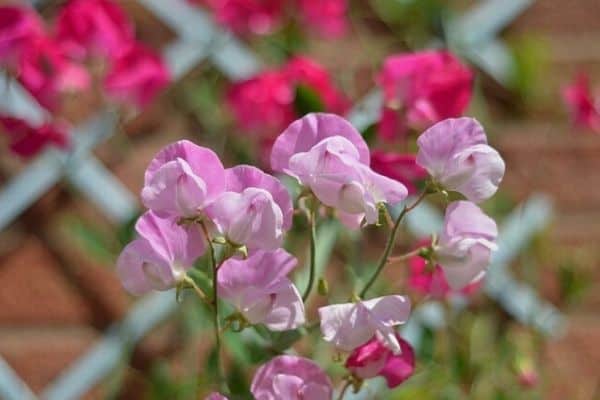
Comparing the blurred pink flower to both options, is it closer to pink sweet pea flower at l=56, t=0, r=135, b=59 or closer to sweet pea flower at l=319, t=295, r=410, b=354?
pink sweet pea flower at l=56, t=0, r=135, b=59

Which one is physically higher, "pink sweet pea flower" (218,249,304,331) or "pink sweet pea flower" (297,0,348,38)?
"pink sweet pea flower" (218,249,304,331)

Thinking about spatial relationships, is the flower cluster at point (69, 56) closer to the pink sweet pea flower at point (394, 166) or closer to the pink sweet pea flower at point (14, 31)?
the pink sweet pea flower at point (14, 31)

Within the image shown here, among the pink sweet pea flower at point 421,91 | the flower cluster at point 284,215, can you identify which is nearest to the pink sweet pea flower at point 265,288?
the flower cluster at point 284,215

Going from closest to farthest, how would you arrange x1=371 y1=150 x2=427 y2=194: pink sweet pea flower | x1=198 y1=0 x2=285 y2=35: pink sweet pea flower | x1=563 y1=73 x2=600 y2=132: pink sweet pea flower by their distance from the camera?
x1=371 y1=150 x2=427 y2=194: pink sweet pea flower
x1=563 y1=73 x2=600 y2=132: pink sweet pea flower
x1=198 y1=0 x2=285 y2=35: pink sweet pea flower

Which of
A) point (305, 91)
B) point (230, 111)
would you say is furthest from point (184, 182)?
point (230, 111)

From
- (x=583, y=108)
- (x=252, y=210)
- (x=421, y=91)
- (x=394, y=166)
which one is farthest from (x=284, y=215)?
(x=583, y=108)

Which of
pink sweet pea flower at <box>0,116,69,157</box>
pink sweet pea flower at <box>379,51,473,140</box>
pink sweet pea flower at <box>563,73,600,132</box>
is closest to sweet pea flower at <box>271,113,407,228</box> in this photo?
pink sweet pea flower at <box>379,51,473,140</box>

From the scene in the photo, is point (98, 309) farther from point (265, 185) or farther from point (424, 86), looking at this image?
point (265, 185)

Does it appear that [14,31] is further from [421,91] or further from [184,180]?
[184,180]
